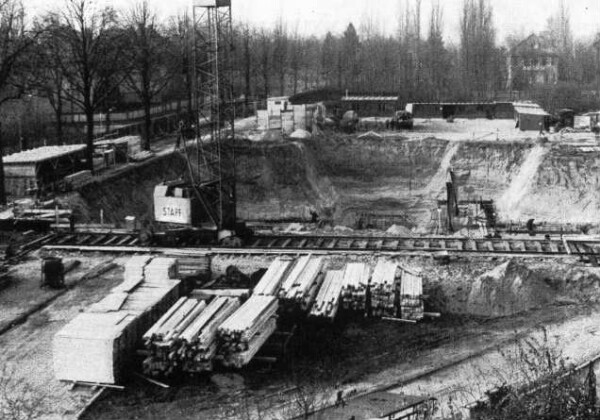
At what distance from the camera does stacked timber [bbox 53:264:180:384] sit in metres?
15.8

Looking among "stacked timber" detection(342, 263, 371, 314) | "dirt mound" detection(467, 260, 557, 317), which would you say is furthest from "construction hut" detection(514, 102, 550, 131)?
"stacked timber" detection(342, 263, 371, 314)

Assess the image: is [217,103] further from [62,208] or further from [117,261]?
[62,208]

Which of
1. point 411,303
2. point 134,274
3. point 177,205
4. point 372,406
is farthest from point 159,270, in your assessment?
point 372,406

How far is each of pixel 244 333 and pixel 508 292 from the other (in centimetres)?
849

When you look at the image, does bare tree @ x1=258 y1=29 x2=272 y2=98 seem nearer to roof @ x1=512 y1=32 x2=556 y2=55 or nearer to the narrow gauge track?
roof @ x1=512 y1=32 x2=556 y2=55

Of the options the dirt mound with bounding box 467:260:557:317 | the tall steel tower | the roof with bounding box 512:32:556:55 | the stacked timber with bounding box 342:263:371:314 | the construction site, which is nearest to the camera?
the construction site

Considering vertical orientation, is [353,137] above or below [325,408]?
above

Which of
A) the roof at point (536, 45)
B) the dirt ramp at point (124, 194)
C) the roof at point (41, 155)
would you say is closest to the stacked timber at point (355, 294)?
the dirt ramp at point (124, 194)

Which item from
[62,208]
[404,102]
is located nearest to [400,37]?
[404,102]

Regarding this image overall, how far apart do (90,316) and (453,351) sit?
817 centimetres

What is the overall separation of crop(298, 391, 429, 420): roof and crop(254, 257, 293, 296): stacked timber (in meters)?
4.87

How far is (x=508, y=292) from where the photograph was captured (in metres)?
21.4

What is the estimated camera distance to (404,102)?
238ft

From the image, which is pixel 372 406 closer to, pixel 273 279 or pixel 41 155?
A: pixel 273 279
